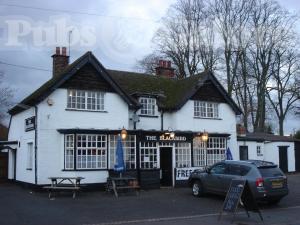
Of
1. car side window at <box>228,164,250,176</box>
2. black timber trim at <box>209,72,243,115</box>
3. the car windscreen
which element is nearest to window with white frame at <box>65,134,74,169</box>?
car side window at <box>228,164,250,176</box>

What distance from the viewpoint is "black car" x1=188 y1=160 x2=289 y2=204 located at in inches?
706

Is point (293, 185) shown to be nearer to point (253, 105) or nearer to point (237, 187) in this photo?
point (237, 187)

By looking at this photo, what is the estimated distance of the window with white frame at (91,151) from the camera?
930 inches

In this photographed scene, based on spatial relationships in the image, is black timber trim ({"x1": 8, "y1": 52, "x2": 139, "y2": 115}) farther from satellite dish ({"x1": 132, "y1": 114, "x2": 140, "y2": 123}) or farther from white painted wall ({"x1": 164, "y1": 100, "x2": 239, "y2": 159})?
white painted wall ({"x1": 164, "y1": 100, "x2": 239, "y2": 159})

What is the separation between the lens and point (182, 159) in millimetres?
27141

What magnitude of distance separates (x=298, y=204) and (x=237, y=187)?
558 cm

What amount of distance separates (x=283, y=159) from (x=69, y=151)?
19743 millimetres

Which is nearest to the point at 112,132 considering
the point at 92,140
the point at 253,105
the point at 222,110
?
the point at 92,140

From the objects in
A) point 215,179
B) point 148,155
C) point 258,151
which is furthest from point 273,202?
point 258,151

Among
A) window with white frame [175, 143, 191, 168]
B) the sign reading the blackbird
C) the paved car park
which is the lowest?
the paved car park

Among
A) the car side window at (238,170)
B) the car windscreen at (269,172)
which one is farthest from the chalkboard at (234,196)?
the car side window at (238,170)

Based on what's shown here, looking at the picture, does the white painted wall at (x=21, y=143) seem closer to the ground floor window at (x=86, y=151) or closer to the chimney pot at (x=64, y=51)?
the ground floor window at (x=86, y=151)

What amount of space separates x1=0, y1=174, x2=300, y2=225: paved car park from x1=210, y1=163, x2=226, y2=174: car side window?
1.25 metres

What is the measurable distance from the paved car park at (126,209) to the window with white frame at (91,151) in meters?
1.70
